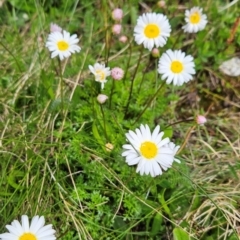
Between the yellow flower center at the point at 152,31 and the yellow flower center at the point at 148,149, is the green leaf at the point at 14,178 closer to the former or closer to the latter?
the yellow flower center at the point at 148,149

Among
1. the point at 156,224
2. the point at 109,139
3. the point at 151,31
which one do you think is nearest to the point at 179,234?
the point at 156,224

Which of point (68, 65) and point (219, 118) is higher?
point (68, 65)

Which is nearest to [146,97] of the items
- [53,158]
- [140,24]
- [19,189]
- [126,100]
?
[126,100]

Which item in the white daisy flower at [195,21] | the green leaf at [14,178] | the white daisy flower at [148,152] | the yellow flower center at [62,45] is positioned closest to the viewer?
the white daisy flower at [148,152]

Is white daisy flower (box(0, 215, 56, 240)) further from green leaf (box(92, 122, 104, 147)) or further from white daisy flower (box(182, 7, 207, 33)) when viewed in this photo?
white daisy flower (box(182, 7, 207, 33))

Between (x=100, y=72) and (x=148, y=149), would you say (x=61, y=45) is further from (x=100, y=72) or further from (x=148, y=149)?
(x=148, y=149)

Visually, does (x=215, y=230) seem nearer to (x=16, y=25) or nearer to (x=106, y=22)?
(x=106, y=22)

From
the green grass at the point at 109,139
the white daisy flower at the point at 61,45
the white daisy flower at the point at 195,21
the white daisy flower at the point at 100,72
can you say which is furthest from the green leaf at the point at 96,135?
the white daisy flower at the point at 195,21
